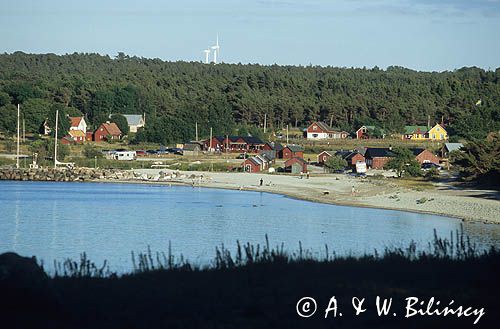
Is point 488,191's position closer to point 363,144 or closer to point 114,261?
point 114,261

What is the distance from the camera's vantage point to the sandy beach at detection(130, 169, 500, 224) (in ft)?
105

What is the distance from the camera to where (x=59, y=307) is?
664 centimetres

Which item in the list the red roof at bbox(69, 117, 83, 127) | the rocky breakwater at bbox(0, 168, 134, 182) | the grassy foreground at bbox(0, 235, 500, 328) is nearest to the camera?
the grassy foreground at bbox(0, 235, 500, 328)

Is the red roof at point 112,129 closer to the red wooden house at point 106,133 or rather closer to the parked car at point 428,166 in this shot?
the red wooden house at point 106,133

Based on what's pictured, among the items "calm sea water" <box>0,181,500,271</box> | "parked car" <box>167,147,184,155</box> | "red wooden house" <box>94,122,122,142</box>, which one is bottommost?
"calm sea water" <box>0,181,500,271</box>

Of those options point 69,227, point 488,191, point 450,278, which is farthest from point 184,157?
point 450,278

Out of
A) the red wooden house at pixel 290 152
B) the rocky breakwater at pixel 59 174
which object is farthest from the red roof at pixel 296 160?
the rocky breakwater at pixel 59 174

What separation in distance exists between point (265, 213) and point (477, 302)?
2565cm

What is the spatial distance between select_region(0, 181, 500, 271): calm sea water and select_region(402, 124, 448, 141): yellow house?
37024mm

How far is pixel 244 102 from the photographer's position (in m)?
83.9

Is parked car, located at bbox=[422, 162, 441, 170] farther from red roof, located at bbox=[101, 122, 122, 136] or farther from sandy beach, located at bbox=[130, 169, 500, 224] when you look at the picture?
red roof, located at bbox=[101, 122, 122, 136]

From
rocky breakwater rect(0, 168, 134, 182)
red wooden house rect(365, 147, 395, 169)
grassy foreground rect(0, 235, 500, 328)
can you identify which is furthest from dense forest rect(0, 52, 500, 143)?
grassy foreground rect(0, 235, 500, 328)

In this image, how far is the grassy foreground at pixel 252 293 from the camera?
21.1 ft

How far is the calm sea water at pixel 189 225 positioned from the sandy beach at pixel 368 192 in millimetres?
1331
